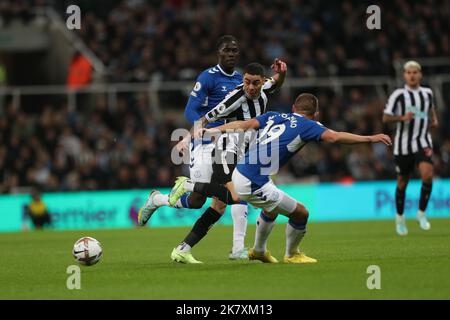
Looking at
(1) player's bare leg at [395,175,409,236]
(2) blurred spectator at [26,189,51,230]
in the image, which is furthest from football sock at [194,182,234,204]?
(2) blurred spectator at [26,189,51,230]

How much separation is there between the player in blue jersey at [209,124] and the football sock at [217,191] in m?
0.36

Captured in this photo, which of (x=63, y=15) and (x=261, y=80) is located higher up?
(x=63, y=15)

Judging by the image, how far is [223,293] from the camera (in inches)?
294

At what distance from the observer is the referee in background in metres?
14.4

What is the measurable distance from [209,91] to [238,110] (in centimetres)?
51

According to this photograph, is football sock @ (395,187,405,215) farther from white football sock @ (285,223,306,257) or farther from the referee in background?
white football sock @ (285,223,306,257)

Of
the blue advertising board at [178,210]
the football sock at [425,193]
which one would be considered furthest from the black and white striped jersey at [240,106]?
the blue advertising board at [178,210]

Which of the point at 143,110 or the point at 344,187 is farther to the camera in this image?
the point at 143,110

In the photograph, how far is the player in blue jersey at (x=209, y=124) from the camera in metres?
10.4

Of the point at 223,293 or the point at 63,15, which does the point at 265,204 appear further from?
the point at 63,15

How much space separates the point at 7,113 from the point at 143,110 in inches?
130

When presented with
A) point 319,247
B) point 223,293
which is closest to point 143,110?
point 319,247

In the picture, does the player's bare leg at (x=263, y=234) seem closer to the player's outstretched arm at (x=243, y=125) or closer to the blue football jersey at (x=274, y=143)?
the blue football jersey at (x=274, y=143)

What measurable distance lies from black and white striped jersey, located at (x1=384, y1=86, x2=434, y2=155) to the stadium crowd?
280 inches
